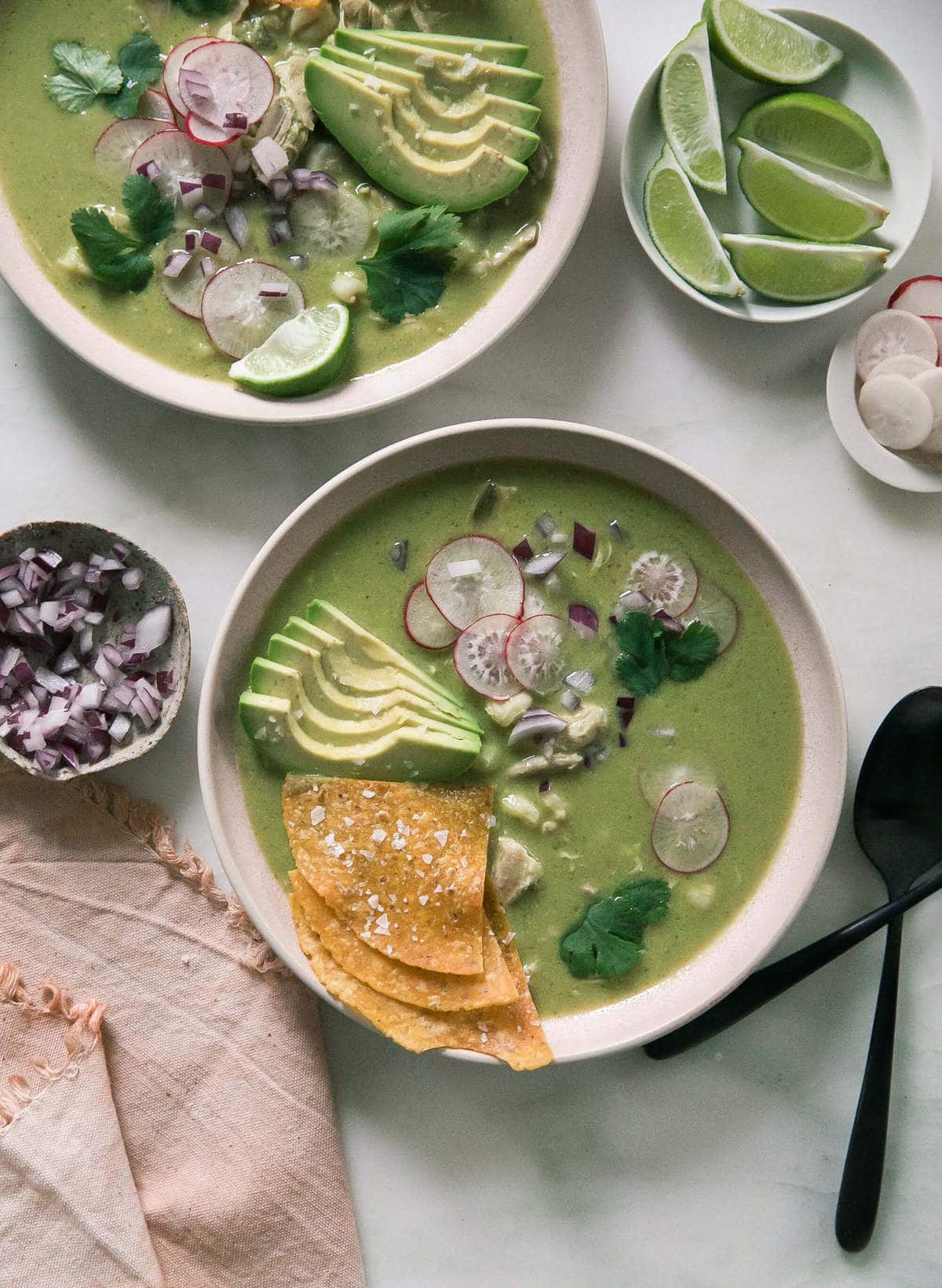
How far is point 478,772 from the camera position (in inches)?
92.0

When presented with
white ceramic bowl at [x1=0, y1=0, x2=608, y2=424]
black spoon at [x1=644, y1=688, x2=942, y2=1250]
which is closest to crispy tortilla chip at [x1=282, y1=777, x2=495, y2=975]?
black spoon at [x1=644, y1=688, x2=942, y2=1250]

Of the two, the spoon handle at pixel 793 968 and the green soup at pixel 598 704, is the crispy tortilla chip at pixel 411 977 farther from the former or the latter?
the spoon handle at pixel 793 968

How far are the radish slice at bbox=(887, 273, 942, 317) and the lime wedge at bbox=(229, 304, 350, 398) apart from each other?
1.40 m

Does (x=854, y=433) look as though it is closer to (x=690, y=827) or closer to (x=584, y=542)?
(x=584, y=542)

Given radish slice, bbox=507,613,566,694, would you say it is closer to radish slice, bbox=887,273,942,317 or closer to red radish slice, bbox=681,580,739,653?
red radish slice, bbox=681,580,739,653

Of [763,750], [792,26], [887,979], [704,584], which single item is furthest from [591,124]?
[887,979]

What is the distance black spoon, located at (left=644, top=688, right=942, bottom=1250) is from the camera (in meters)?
2.43

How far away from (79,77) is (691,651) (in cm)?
201

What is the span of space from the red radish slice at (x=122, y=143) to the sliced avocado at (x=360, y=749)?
132 centimetres

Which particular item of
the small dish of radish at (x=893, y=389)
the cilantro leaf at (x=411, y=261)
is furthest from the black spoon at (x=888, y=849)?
the cilantro leaf at (x=411, y=261)

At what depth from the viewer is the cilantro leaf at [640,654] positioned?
2.29 metres

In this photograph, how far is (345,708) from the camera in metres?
2.27

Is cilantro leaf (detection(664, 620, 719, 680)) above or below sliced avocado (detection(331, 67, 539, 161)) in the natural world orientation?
below

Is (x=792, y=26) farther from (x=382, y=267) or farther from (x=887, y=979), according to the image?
(x=887, y=979)
